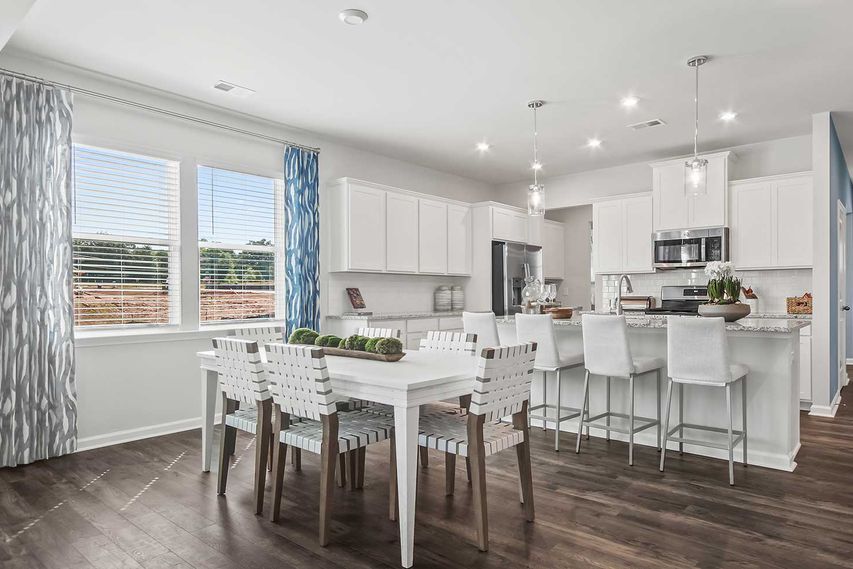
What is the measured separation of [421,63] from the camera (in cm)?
389

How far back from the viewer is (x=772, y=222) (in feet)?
18.7

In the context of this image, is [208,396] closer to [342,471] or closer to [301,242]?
[342,471]

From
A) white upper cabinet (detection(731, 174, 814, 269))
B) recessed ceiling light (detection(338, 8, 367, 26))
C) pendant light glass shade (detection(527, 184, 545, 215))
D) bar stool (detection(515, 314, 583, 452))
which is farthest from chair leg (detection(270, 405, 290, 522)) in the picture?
white upper cabinet (detection(731, 174, 814, 269))

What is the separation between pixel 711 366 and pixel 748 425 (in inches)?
26.9

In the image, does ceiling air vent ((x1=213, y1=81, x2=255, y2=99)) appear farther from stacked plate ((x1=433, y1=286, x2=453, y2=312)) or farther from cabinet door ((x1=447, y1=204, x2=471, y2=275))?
stacked plate ((x1=433, y1=286, x2=453, y2=312))

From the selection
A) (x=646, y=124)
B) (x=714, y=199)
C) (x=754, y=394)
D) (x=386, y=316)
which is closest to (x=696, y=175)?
(x=754, y=394)

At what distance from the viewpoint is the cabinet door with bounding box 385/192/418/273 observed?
609 cm

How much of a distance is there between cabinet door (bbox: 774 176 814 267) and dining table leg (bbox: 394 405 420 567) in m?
5.00

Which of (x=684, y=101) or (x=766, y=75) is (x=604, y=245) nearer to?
(x=684, y=101)

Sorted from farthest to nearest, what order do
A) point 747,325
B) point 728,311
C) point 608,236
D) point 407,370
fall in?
point 608,236 → point 728,311 → point 747,325 → point 407,370

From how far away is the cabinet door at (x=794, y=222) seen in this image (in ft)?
18.1

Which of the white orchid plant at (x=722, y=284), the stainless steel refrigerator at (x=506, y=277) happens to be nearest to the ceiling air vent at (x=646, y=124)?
the white orchid plant at (x=722, y=284)

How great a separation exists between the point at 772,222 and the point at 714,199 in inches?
23.6

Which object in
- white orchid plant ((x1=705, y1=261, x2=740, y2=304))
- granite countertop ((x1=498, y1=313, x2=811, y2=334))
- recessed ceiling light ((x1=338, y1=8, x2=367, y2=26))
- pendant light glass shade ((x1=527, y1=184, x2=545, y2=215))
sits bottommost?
granite countertop ((x1=498, y1=313, x2=811, y2=334))
